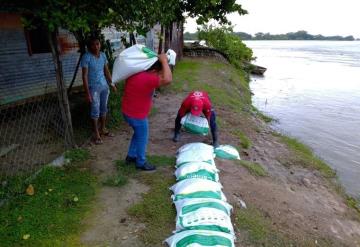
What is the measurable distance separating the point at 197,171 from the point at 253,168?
1656 mm

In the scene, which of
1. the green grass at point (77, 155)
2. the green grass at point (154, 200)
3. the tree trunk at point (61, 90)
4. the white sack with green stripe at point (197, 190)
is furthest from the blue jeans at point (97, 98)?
the white sack with green stripe at point (197, 190)

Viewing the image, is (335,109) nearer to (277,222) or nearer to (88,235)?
(277,222)

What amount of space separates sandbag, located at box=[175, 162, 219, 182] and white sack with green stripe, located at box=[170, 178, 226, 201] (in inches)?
7.6

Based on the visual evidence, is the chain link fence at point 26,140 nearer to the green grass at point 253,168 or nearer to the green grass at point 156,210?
the green grass at point 156,210

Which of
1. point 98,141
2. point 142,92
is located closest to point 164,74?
point 142,92

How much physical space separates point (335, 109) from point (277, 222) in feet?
42.8

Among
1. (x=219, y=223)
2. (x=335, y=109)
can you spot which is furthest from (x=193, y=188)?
(x=335, y=109)

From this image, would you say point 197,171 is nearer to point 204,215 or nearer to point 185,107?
point 204,215

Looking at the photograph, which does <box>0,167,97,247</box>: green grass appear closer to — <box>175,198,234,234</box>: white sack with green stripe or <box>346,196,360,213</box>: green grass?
<box>175,198,234,234</box>: white sack with green stripe

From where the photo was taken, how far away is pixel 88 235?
4125 millimetres

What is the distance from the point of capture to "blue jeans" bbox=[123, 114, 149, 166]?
5137 millimetres

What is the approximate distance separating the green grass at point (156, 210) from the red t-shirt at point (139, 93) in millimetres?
981

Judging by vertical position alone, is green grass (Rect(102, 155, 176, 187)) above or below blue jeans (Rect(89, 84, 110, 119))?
below

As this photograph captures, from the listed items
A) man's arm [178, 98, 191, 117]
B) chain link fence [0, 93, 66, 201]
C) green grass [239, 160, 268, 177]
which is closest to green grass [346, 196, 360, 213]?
green grass [239, 160, 268, 177]
